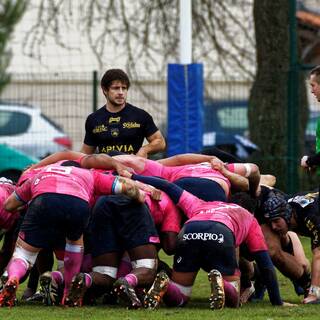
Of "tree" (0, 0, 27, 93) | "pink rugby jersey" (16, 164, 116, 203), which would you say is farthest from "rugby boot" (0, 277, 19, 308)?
"tree" (0, 0, 27, 93)

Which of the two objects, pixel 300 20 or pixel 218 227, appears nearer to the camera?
pixel 218 227

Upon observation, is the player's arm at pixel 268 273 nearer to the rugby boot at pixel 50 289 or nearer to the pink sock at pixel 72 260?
the pink sock at pixel 72 260

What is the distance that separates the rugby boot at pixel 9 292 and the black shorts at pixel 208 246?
137cm

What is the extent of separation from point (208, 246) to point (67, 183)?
1.24 meters

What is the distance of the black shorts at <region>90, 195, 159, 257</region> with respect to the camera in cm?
1064

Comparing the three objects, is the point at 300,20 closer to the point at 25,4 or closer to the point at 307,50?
the point at 307,50

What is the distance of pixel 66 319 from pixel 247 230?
186 centimetres

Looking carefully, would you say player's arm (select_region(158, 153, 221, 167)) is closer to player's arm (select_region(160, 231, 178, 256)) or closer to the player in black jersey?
the player in black jersey

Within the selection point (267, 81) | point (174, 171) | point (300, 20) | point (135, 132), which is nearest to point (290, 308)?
point (174, 171)

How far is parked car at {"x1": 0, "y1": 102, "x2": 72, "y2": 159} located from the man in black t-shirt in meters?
6.63

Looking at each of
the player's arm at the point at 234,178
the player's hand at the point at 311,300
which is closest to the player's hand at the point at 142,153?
the player's arm at the point at 234,178

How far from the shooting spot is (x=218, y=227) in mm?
10477

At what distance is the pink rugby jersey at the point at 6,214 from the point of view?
1108 cm

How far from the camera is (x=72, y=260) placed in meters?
10.5
